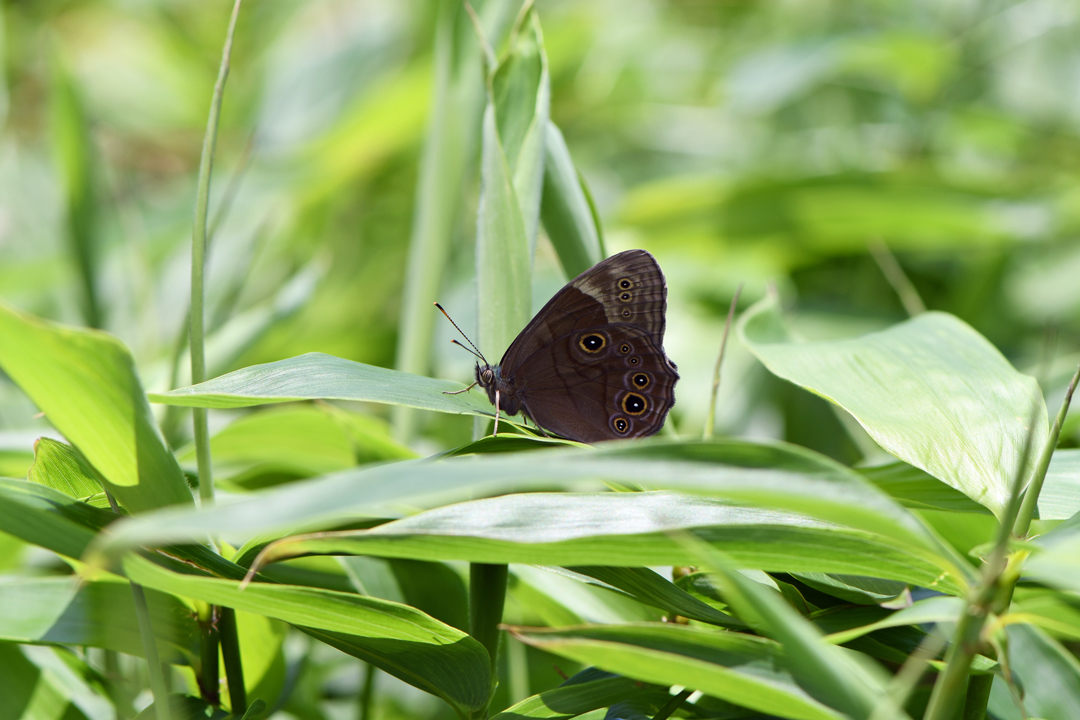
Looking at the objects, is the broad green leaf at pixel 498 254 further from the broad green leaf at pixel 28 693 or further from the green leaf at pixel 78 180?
the green leaf at pixel 78 180

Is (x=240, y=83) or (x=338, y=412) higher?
(x=240, y=83)

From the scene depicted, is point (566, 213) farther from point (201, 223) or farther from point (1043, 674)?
point (1043, 674)

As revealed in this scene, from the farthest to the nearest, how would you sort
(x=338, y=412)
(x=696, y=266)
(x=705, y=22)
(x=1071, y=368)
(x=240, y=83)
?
1. (x=705, y=22)
2. (x=240, y=83)
3. (x=696, y=266)
4. (x=1071, y=368)
5. (x=338, y=412)

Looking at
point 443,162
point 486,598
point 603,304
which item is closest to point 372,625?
point 486,598

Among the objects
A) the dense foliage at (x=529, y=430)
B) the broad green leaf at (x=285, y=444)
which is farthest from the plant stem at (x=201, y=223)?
the broad green leaf at (x=285, y=444)

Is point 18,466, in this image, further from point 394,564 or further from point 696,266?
point 696,266

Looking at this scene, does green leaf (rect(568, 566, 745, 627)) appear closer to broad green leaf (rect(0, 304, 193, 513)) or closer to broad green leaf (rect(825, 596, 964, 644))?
broad green leaf (rect(825, 596, 964, 644))

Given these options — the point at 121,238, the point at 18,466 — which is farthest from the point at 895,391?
the point at 121,238
